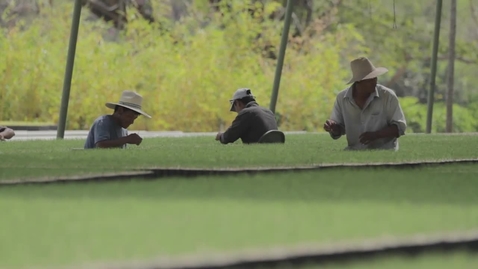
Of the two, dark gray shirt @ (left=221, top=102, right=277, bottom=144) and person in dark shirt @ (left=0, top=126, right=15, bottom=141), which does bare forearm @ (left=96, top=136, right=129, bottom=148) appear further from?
dark gray shirt @ (left=221, top=102, right=277, bottom=144)

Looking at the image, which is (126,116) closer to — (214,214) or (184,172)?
(184,172)

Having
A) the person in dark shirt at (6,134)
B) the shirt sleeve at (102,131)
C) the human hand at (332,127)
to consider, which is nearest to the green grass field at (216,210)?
the human hand at (332,127)

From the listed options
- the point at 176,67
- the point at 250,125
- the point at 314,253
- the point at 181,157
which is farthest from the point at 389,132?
the point at 176,67

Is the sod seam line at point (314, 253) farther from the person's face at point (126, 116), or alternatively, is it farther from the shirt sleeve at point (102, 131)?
the shirt sleeve at point (102, 131)

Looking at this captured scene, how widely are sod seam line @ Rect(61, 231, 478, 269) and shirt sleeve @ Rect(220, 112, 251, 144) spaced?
8.97 meters

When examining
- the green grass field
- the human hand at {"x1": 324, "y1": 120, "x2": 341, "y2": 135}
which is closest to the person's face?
the green grass field

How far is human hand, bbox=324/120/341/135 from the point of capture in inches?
493

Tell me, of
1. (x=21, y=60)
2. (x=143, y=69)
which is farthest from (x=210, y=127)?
(x=21, y=60)

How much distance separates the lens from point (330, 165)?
423 inches

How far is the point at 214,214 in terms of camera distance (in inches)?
275

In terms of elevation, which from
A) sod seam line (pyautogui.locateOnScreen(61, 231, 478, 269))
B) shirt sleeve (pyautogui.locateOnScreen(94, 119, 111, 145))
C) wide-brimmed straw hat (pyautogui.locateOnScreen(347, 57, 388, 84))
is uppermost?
wide-brimmed straw hat (pyautogui.locateOnScreen(347, 57, 388, 84))

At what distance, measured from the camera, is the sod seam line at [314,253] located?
15.9 feet

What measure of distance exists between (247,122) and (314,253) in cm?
981

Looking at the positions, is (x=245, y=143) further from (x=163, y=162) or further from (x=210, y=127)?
(x=210, y=127)
